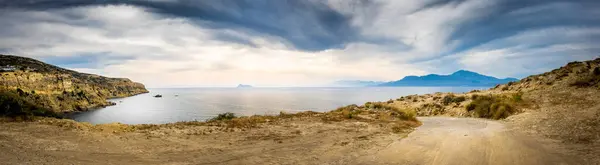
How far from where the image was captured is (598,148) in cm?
917

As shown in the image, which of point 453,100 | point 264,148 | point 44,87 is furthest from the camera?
point 44,87

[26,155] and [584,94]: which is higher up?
[584,94]

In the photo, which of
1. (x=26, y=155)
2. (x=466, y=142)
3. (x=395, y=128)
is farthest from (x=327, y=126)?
(x=26, y=155)

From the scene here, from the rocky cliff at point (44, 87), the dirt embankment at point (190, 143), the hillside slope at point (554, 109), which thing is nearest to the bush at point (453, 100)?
the hillside slope at point (554, 109)

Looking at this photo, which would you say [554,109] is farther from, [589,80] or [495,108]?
[589,80]

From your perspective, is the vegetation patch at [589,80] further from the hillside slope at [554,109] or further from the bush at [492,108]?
the bush at [492,108]

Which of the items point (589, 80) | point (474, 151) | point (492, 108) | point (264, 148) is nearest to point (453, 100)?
point (492, 108)

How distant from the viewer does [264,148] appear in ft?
38.1

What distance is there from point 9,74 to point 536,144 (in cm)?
14709

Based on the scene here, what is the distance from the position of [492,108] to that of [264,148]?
20927 millimetres

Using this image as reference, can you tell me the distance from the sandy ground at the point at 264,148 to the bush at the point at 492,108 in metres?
9.07

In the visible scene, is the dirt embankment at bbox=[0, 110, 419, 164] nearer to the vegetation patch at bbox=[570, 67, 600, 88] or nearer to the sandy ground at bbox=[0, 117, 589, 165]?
the sandy ground at bbox=[0, 117, 589, 165]

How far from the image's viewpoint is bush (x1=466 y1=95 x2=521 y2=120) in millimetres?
21312

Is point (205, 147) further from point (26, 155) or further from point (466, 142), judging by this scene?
point (466, 142)
